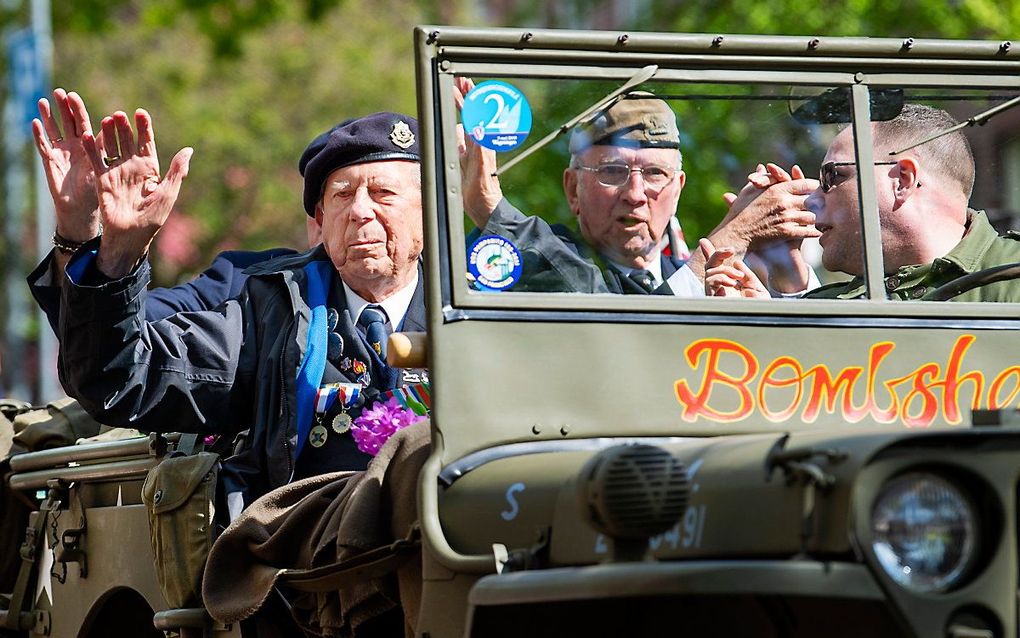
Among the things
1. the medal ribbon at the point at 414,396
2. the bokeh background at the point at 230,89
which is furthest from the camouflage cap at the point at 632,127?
the bokeh background at the point at 230,89

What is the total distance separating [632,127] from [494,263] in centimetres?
54

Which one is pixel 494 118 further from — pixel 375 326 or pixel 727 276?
pixel 375 326

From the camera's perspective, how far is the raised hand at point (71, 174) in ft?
15.5

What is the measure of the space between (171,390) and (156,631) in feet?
3.66

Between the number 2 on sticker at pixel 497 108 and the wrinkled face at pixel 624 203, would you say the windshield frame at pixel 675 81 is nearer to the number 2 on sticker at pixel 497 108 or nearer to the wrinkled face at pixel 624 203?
the number 2 on sticker at pixel 497 108

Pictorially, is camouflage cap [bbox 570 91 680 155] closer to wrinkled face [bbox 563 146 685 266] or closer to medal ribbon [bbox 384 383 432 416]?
wrinkled face [bbox 563 146 685 266]

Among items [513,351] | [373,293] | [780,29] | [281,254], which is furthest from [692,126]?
[780,29]

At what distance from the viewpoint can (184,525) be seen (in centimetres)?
490

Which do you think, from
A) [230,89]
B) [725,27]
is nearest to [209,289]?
[725,27]

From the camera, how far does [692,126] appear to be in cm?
438

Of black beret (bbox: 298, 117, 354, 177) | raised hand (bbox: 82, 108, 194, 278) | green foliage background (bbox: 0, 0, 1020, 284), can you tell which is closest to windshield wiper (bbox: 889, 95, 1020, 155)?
black beret (bbox: 298, 117, 354, 177)

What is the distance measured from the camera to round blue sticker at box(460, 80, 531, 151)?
13.5 ft

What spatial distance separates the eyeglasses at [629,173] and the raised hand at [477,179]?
Answer: 0.28 m

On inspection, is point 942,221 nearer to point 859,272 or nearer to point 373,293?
point 859,272
